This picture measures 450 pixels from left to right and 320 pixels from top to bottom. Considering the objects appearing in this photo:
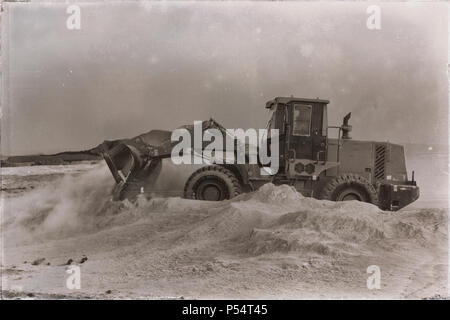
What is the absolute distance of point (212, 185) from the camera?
1052 centimetres

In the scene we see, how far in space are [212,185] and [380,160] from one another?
362 centimetres

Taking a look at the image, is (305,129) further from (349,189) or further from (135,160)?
(135,160)

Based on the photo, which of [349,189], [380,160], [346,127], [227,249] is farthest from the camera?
[380,160]

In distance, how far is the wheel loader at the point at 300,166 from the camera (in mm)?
10484

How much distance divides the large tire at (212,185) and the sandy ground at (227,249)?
53 cm

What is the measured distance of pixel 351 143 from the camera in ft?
36.5

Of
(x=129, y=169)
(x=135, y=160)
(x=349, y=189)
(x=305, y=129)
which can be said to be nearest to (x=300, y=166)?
(x=305, y=129)

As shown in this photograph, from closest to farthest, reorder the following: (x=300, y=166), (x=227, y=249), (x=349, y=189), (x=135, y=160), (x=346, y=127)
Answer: (x=227, y=249), (x=135, y=160), (x=300, y=166), (x=349, y=189), (x=346, y=127)

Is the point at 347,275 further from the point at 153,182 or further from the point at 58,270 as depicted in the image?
the point at 153,182

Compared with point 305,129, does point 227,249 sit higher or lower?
lower

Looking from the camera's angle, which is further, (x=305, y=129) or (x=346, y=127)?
(x=346, y=127)

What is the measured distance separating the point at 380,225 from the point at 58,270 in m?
4.76

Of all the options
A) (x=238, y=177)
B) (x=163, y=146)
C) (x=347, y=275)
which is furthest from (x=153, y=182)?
(x=347, y=275)

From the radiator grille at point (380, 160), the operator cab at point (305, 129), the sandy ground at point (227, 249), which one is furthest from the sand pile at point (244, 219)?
the radiator grille at point (380, 160)
